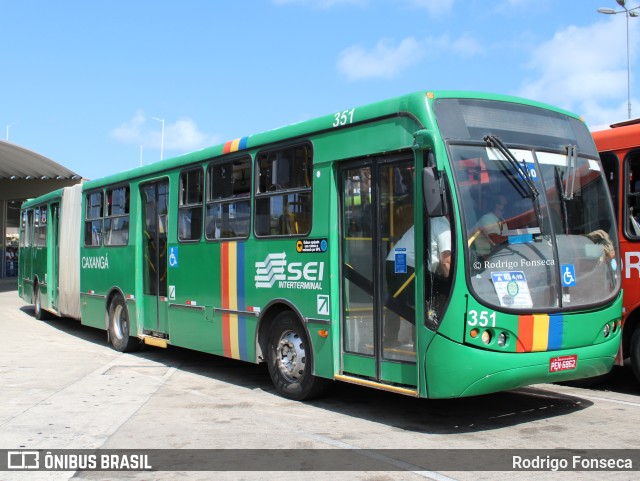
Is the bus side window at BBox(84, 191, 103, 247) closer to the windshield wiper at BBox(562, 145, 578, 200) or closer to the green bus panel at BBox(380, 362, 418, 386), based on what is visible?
the green bus panel at BBox(380, 362, 418, 386)

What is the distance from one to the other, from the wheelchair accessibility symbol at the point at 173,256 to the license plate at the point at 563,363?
602cm

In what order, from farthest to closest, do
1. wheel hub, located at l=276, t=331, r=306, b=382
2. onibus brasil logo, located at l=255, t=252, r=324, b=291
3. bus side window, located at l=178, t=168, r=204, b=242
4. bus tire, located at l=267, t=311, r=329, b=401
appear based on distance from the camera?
bus side window, located at l=178, t=168, r=204, b=242, wheel hub, located at l=276, t=331, r=306, b=382, bus tire, located at l=267, t=311, r=329, b=401, onibus brasil logo, located at l=255, t=252, r=324, b=291

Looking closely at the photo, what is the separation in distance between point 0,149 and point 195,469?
29957 millimetres

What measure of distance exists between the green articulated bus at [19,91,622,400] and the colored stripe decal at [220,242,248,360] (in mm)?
32

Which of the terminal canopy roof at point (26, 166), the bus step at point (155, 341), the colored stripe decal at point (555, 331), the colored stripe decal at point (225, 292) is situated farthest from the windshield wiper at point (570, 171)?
the terminal canopy roof at point (26, 166)

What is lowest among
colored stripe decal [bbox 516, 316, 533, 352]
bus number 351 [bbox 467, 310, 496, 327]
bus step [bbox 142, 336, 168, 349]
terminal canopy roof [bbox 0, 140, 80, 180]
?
bus step [bbox 142, 336, 168, 349]

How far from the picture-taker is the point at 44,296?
17.9 m

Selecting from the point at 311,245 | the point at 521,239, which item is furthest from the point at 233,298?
the point at 521,239

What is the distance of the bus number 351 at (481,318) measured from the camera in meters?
6.12

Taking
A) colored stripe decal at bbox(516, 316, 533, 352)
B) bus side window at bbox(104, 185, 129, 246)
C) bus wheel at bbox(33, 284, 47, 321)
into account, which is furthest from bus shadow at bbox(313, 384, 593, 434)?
bus wheel at bbox(33, 284, 47, 321)

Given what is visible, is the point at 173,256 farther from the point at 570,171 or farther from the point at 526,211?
the point at 570,171

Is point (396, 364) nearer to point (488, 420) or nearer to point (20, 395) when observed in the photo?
point (488, 420)

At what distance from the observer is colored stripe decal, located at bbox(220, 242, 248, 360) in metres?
9.03

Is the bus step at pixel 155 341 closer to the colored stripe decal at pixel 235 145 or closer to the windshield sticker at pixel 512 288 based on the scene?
the colored stripe decal at pixel 235 145
